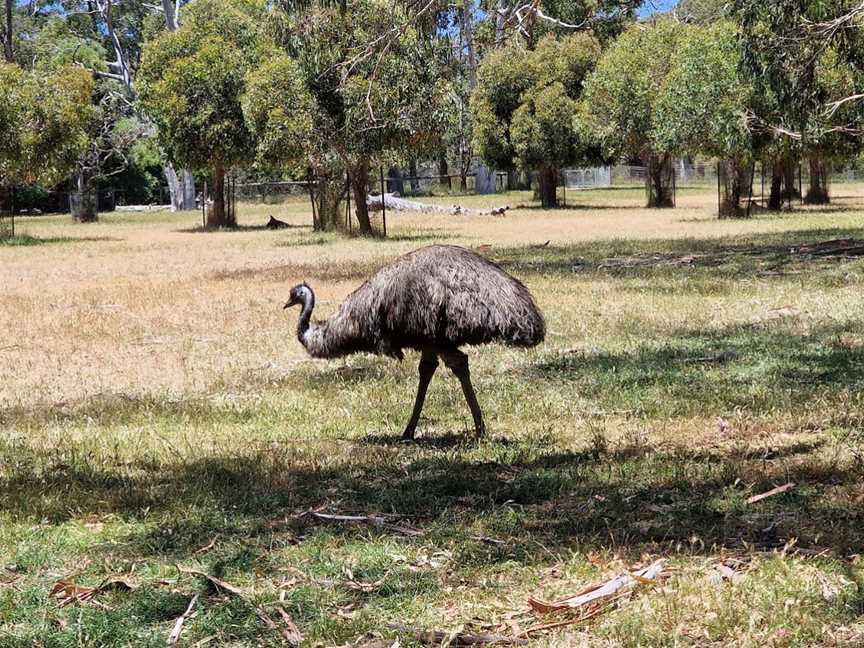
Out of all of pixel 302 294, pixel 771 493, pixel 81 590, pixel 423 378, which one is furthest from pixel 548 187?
pixel 81 590

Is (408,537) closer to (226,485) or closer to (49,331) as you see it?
(226,485)

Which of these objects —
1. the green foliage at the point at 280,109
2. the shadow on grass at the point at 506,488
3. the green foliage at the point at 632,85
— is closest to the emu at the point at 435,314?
the shadow on grass at the point at 506,488

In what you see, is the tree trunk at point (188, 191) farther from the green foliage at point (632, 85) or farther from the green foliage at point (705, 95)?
the green foliage at point (705, 95)

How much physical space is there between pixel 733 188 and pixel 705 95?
5.34 m

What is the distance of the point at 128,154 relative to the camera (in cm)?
5694

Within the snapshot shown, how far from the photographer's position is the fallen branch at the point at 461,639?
4.59m

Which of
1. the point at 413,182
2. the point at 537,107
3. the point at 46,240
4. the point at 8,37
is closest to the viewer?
the point at 46,240

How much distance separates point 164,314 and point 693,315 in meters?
6.78

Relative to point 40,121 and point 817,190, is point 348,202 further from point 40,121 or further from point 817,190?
point 817,190

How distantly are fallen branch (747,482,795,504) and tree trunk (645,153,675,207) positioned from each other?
42731 mm

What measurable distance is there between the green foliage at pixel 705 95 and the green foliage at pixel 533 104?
12.1 m

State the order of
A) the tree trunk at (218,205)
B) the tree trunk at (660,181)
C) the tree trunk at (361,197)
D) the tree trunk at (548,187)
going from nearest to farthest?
the tree trunk at (361,197)
the tree trunk at (218,205)
the tree trunk at (660,181)
the tree trunk at (548,187)

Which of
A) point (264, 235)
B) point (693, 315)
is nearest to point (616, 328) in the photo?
point (693, 315)

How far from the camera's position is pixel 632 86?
140ft
